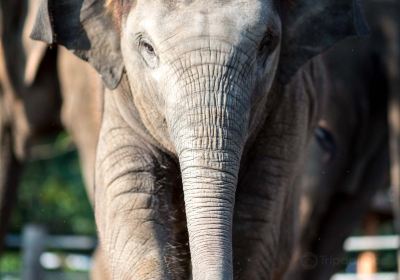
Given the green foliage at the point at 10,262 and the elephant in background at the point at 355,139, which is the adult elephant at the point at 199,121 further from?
the green foliage at the point at 10,262

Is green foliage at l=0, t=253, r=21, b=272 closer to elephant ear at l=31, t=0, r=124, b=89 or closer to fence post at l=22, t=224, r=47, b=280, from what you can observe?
fence post at l=22, t=224, r=47, b=280

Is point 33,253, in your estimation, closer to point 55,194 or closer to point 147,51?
point 55,194

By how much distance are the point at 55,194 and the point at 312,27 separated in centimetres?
868

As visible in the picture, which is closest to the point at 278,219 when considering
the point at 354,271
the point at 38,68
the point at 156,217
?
the point at 156,217

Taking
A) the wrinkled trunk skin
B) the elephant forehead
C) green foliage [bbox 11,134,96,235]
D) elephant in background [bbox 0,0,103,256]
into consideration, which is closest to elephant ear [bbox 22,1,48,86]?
elephant in background [bbox 0,0,103,256]

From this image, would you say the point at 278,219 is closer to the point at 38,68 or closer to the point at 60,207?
the point at 38,68

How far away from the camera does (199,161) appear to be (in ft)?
21.1

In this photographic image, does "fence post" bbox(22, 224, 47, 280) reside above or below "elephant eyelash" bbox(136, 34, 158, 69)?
above

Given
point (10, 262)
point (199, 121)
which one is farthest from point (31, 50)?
point (10, 262)

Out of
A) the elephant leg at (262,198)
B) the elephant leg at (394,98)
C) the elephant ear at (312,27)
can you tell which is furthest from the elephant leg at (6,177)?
the elephant ear at (312,27)

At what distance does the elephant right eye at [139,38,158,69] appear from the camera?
22.2 ft

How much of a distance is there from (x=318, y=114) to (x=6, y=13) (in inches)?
121

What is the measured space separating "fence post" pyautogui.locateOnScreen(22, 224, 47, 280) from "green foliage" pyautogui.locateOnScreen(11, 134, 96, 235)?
2655 millimetres

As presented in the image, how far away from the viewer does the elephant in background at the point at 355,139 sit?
11188 mm
